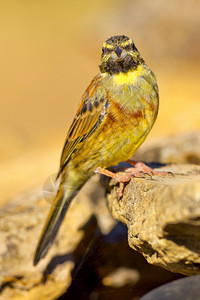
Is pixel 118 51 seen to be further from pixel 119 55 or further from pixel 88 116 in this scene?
pixel 88 116

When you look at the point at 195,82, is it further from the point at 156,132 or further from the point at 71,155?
the point at 71,155

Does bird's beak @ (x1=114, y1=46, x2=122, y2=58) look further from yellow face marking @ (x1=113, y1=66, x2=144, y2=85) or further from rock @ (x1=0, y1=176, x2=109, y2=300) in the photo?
rock @ (x1=0, y1=176, x2=109, y2=300)

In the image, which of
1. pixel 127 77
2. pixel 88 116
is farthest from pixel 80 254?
pixel 127 77

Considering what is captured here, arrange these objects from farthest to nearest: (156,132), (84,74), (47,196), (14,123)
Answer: (84,74), (14,123), (156,132), (47,196)

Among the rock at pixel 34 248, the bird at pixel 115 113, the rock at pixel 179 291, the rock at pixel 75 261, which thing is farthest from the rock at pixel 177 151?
the rock at pixel 179 291

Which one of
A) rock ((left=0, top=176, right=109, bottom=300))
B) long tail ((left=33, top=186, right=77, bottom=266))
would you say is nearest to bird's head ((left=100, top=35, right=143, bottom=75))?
long tail ((left=33, top=186, right=77, bottom=266))

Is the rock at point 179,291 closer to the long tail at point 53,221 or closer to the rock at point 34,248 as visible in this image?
the rock at point 34,248

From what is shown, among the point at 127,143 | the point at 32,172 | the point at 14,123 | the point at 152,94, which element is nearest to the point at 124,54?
the point at 152,94

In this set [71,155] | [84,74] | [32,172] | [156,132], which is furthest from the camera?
[84,74]
